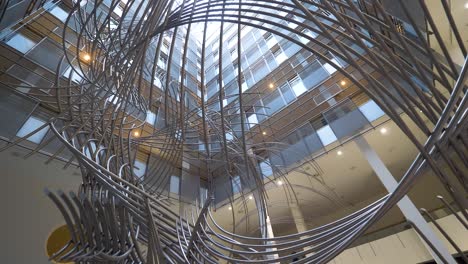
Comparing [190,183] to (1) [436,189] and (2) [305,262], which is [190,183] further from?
(1) [436,189]

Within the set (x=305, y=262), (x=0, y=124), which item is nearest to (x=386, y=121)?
(x=305, y=262)

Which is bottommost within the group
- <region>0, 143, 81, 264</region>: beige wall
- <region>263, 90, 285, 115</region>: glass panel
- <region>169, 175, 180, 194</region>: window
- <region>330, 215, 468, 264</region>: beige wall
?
<region>330, 215, 468, 264</region>: beige wall

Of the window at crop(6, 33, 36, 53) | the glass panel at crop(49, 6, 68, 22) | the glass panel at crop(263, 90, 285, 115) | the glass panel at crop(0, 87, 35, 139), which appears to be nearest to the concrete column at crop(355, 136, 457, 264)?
the glass panel at crop(263, 90, 285, 115)

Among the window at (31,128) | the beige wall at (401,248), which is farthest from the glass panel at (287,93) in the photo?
the window at (31,128)

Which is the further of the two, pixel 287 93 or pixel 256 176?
pixel 287 93

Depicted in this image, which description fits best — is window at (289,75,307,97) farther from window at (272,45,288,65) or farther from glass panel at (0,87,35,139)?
glass panel at (0,87,35,139)

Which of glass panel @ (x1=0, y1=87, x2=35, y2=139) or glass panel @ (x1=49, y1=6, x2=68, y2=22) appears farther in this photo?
glass panel @ (x1=49, y1=6, x2=68, y2=22)

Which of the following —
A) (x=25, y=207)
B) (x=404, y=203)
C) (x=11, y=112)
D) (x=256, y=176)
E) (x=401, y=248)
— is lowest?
(x=401, y=248)

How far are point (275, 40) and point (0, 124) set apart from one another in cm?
781

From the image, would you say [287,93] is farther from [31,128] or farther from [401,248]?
[31,128]

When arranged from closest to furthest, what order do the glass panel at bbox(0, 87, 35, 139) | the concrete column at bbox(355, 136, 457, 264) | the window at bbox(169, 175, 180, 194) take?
the concrete column at bbox(355, 136, 457, 264), the glass panel at bbox(0, 87, 35, 139), the window at bbox(169, 175, 180, 194)

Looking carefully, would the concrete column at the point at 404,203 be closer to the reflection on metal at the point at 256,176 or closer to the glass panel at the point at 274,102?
the glass panel at the point at 274,102

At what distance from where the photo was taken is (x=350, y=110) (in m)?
4.76

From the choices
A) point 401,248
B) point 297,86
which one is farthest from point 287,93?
point 401,248
